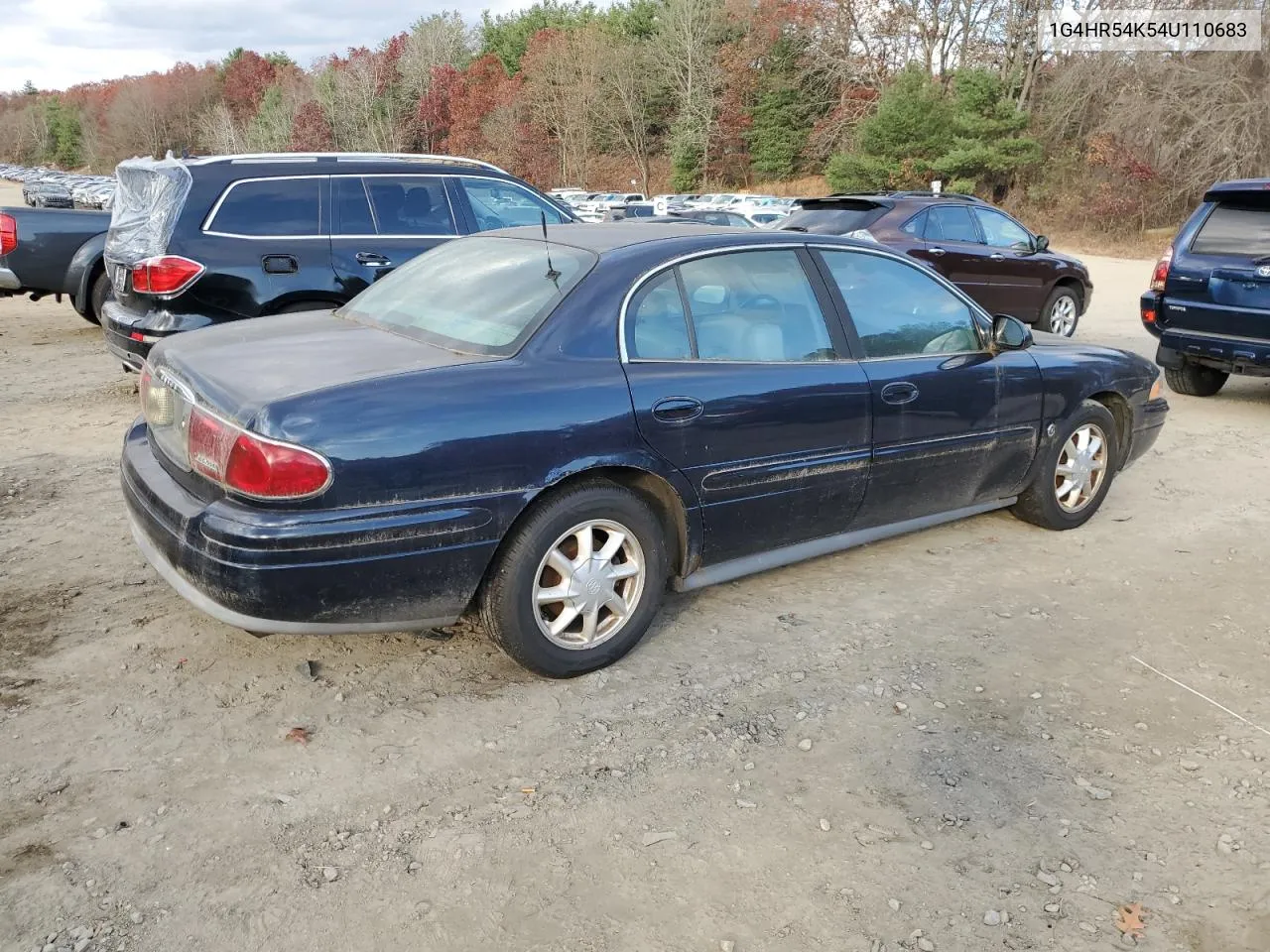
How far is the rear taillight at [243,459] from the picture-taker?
3.01 m

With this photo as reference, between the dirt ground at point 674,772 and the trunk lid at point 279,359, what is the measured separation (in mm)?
1015

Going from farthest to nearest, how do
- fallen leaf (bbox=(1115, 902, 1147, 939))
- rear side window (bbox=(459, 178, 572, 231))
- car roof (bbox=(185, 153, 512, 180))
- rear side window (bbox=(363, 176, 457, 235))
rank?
1. rear side window (bbox=(459, 178, 572, 231))
2. rear side window (bbox=(363, 176, 457, 235))
3. car roof (bbox=(185, 153, 512, 180))
4. fallen leaf (bbox=(1115, 902, 1147, 939))

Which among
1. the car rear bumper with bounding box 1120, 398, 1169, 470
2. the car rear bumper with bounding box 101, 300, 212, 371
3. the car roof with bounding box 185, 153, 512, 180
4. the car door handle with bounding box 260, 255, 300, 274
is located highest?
the car roof with bounding box 185, 153, 512, 180

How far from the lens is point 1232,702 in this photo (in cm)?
363

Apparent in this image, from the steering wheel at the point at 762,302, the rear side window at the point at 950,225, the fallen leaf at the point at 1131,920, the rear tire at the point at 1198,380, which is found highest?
the rear side window at the point at 950,225

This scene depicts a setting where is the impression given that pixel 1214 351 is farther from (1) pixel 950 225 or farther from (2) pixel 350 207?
(2) pixel 350 207

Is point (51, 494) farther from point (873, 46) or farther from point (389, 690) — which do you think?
point (873, 46)

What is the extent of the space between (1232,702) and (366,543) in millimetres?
3053

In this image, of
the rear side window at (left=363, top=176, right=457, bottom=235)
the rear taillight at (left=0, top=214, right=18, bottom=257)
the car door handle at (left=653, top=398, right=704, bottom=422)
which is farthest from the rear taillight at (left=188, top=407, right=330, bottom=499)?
the rear taillight at (left=0, top=214, right=18, bottom=257)

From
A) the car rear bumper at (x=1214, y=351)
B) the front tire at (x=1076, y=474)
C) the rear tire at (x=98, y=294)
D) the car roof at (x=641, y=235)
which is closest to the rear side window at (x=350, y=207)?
the car roof at (x=641, y=235)

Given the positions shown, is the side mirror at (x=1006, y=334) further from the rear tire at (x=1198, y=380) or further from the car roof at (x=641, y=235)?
the rear tire at (x=1198, y=380)

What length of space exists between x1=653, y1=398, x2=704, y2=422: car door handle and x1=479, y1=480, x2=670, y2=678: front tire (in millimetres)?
298

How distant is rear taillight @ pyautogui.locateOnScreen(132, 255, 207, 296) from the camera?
656cm

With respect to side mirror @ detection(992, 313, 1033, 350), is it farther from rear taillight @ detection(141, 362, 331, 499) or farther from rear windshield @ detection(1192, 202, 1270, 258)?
rear windshield @ detection(1192, 202, 1270, 258)
